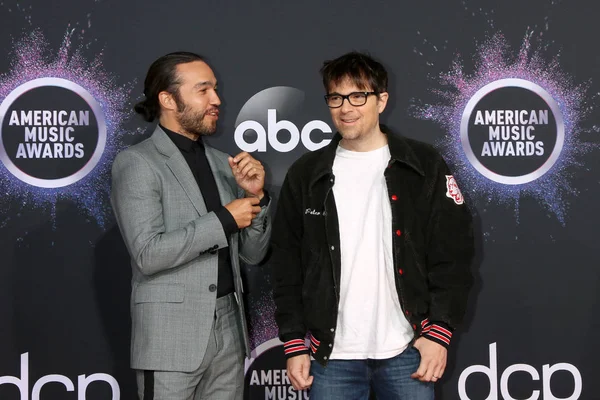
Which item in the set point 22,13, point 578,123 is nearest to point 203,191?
point 22,13

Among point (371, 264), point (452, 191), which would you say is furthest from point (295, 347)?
point (452, 191)

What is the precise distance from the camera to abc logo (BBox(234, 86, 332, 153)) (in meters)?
2.92

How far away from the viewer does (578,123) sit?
9.58 feet

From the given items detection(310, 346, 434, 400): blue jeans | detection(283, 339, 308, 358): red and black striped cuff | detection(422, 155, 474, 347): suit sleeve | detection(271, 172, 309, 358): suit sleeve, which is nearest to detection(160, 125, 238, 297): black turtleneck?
detection(271, 172, 309, 358): suit sleeve

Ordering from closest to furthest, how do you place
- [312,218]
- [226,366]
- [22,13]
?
[312,218]
[226,366]
[22,13]

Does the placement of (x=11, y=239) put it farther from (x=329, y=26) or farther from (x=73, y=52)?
(x=329, y=26)

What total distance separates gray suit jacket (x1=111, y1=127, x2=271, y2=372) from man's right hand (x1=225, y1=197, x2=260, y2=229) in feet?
0.21

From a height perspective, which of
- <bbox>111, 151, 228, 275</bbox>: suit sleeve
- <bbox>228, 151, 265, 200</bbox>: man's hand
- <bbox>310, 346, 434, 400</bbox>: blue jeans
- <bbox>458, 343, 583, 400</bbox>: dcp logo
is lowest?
<bbox>458, 343, 583, 400</bbox>: dcp logo

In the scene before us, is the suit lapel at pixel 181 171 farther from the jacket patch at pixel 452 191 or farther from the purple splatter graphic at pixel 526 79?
the purple splatter graphic at pixel 526 79

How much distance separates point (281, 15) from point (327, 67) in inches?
31.4

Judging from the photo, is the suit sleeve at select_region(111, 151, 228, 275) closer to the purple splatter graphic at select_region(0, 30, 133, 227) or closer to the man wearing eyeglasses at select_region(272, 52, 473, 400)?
the man wearing eyeglasses at select_region(272, 52, 473, 400)

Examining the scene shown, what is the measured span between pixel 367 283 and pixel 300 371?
1.12 ft

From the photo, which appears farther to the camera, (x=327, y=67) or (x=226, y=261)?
(x=226, y=261)

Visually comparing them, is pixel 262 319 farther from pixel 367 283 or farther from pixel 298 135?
pixel 367 283
